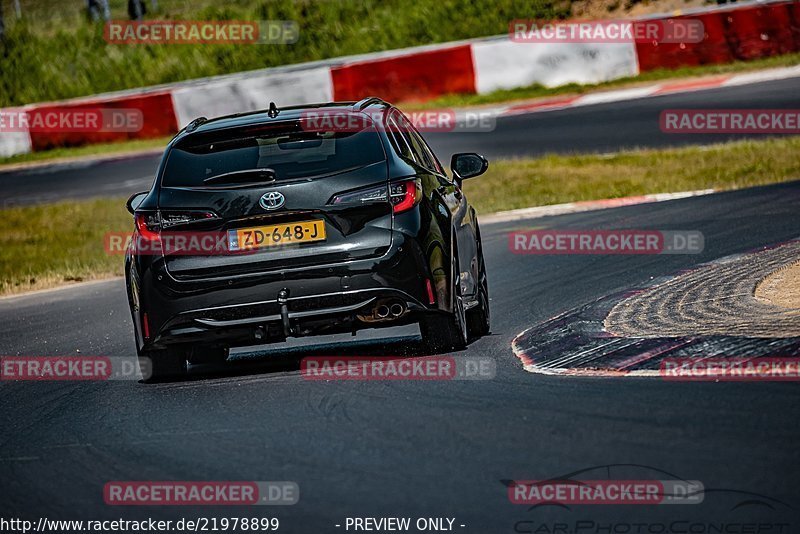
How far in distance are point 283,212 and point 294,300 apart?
46 centimetres

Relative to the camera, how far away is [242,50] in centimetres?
3791

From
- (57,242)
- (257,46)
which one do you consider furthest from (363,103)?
(257,46)

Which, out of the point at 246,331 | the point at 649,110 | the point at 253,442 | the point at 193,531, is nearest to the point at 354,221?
the point at 246,331

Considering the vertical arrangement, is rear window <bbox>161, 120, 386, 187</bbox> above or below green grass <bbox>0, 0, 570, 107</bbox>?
above

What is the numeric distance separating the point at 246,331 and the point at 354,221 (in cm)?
80

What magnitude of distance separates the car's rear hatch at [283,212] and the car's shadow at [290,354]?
801 mm

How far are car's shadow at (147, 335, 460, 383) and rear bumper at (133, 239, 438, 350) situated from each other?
1.69 ft

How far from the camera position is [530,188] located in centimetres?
1947

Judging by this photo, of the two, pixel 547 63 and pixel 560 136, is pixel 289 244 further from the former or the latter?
pixel 547 63

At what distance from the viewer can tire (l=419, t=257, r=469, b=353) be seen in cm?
838

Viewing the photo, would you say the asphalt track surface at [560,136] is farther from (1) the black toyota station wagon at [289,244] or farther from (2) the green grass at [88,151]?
(1) the black toyota station wagon at [289,244]

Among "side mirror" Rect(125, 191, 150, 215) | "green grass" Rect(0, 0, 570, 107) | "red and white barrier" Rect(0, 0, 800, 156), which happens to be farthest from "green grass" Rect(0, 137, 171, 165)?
"side mirror" Rect(125, 191, 150, 215)

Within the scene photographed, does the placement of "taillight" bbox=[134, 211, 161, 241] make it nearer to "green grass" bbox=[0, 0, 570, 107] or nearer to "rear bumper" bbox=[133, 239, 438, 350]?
"rear bumper" bbox=[133, 239, 438, 350]

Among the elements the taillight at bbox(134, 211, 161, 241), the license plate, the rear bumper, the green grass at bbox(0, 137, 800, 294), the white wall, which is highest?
the taillight at bbox(134, 211, 161, 241)
